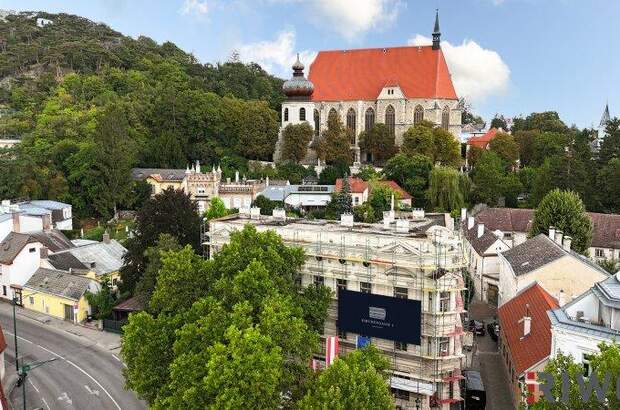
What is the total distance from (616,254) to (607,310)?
112ft

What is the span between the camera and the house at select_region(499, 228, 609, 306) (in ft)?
111

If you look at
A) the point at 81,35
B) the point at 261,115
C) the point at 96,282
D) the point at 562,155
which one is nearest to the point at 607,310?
→ the point at 96,282

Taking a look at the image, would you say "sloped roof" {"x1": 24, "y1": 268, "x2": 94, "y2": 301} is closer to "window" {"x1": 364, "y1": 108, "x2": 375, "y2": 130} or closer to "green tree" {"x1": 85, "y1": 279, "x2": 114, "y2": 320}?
"green tree" {"x1": 85, "y1": 279, "x2": 114, "y2": 320}

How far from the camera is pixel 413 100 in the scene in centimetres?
8219

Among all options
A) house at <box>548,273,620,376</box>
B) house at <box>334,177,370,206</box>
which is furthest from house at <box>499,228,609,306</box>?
house at <box>334,177,370,206</box>

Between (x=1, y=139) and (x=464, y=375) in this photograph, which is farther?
(x=1, y=139)

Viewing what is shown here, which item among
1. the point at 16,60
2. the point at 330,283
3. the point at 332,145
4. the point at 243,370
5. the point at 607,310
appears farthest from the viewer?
the point at 16,60

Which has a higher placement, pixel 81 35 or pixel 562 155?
pixel 81 35

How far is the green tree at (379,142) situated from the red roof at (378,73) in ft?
26.1

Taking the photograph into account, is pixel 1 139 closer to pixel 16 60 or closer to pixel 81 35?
pixel 16 60

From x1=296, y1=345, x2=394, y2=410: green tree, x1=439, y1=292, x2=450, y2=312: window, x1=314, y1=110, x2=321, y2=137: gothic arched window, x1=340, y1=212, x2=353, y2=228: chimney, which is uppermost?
x1=314, y1=110, x2=321, y2=137: gothic arched window

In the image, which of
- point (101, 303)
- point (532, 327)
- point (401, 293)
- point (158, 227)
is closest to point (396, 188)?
point (158, 227)

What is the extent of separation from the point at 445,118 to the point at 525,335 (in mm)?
58237

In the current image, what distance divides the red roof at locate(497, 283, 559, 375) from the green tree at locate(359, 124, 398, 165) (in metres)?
45.6
